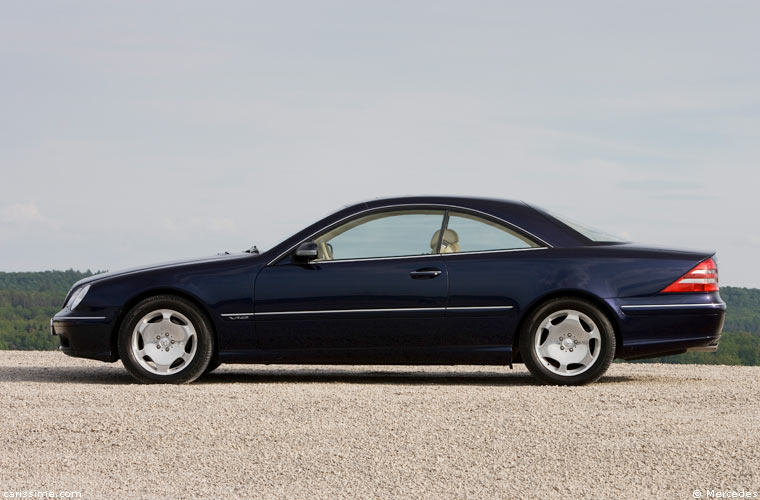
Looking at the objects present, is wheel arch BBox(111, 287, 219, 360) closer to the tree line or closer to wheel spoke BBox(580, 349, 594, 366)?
wheel spoke BBox(580, 349, 594, 366)

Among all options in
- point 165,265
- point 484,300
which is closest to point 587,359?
point 484,300

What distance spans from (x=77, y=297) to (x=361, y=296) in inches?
103

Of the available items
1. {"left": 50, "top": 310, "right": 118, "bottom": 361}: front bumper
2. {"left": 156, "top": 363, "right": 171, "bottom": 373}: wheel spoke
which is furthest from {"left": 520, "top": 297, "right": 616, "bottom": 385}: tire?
{"left": 50, "top": 310, "right": 118, "bottom": 361}: front bumper

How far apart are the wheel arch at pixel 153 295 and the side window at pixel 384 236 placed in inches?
43.3

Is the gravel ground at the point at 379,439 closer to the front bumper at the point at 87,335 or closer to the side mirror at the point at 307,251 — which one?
the front bumper at the point at 87,335

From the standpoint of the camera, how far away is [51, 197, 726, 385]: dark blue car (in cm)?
852

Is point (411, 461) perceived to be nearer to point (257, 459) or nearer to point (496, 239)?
point (257, 459)

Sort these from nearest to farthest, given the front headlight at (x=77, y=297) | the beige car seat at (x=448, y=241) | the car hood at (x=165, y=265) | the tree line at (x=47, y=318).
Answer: the beige car seat at (x=448, y=241)
the car hood at (x=165, y=265)
the front headlight at (x=77, y=297)
the tree line at (x=47, y=318)

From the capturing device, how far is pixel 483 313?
28.0 ft

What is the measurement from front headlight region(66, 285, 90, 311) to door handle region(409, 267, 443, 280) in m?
2.92

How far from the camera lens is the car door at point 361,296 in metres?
8.54

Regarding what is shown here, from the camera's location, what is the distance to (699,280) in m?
8.62

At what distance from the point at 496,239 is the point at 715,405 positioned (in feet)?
7.29

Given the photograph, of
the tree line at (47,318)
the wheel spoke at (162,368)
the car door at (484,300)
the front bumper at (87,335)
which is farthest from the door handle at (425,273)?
the tree line at (47,318)
